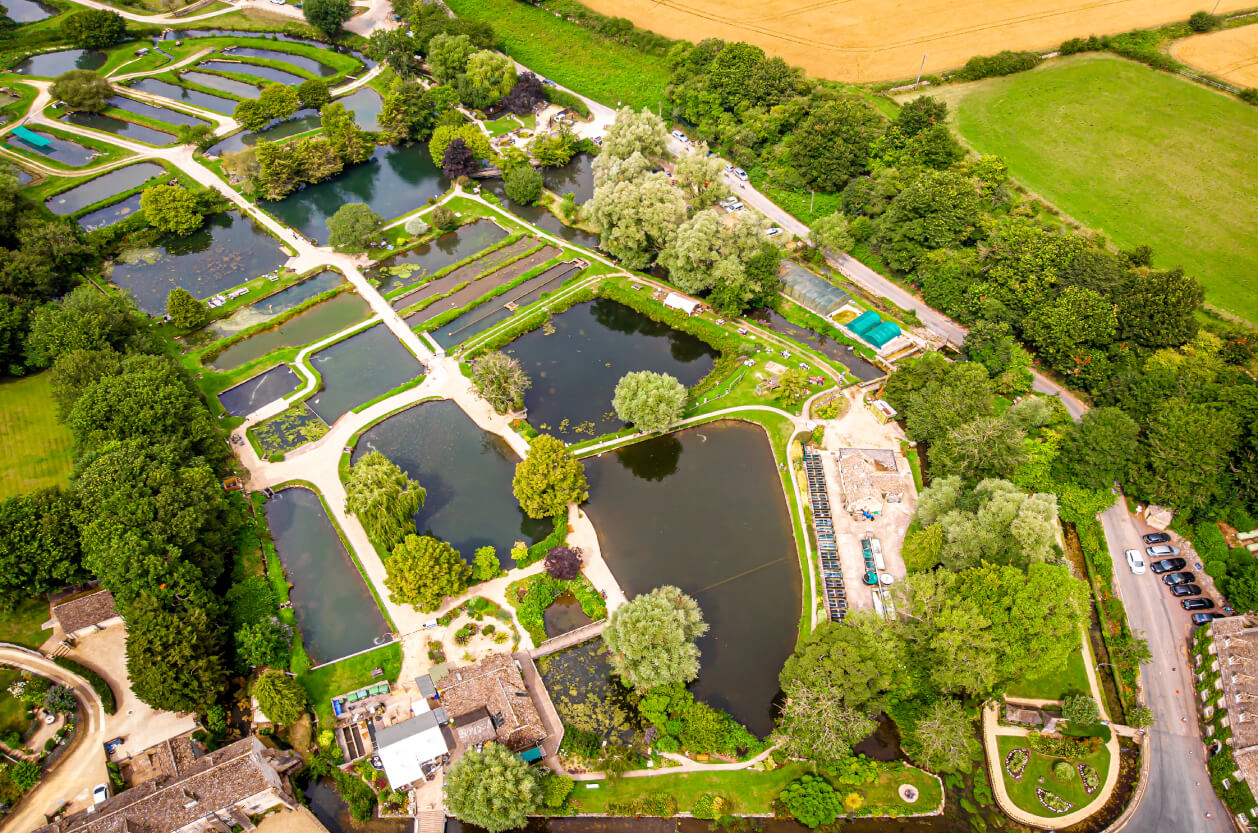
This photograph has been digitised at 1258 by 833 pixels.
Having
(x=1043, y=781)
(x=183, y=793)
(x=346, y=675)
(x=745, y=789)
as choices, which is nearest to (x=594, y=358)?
(x=346, y=675)

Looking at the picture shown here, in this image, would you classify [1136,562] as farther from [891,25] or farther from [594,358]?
[891,25]

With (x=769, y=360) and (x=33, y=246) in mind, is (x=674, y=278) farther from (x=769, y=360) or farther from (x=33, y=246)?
(x=33, y=246)

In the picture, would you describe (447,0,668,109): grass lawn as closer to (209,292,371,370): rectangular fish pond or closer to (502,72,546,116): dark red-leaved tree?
(502,72,546,116): dark red-leaved tree

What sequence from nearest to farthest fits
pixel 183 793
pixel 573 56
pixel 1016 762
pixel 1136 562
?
pixel 183 793
pixel 1016 762
pixel 1136 562
pixel 573 56

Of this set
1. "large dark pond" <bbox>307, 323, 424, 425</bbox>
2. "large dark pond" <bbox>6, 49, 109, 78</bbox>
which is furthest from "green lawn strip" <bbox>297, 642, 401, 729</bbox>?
"large dark pond" <bbox>6, 49, 109, 78</bbox>

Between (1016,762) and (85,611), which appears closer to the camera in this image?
(1016,762)

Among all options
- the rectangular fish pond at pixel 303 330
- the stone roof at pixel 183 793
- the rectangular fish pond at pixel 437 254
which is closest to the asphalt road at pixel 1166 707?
the stone roof at pixel 183 793

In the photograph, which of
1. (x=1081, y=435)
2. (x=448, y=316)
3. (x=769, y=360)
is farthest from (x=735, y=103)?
(x=1081, y=435)
